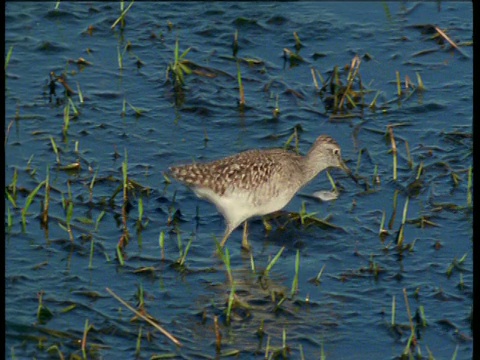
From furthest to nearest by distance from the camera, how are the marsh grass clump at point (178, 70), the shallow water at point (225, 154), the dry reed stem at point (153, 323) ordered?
the marsh grass clump at point (178, 70) < the shallow water at point (225, 154) < the dry reed stem at point (153, 323)

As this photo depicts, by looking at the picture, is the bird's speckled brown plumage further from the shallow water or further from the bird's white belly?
the shallow water

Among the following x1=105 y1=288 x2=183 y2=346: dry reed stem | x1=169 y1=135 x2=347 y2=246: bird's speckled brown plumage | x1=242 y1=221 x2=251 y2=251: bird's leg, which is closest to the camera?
x1=105 y1=288 x2=183 y2=346: dry reed stem

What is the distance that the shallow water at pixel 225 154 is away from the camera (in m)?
9.02

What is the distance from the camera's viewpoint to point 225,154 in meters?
11.8

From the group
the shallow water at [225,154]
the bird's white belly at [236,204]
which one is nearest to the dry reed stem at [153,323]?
the shallow water at [225,154]

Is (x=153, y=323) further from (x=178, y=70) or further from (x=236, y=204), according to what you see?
(x=178, y=70)

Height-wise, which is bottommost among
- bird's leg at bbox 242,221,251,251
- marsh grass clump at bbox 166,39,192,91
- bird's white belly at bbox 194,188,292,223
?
bird's leg at bbox 242,221,251,251

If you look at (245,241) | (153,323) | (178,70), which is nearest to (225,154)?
(178,70)

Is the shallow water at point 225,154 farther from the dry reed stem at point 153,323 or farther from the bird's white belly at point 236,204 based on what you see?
the bird's white belly at point 236,204

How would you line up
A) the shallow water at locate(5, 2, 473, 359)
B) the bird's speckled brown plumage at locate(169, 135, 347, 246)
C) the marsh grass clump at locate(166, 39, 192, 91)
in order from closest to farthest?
the shallow water at locate(5, 2, 473, 359) < the bird's speckled brown plumage at locate(169, 135, 347, 246) < the marsh grass clump at locate(166, 39, 192, 91)

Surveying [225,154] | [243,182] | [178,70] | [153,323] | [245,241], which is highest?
[178,70]

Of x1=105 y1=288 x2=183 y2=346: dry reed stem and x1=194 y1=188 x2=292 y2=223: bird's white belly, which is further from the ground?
x1=194 y1=188 x2=292 y2=223: bird's white belly

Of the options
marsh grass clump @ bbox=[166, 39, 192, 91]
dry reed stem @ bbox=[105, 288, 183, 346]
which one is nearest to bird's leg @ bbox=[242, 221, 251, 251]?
dry reed stem @ bbox=[105, 288, 183, 346]

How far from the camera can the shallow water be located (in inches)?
355
